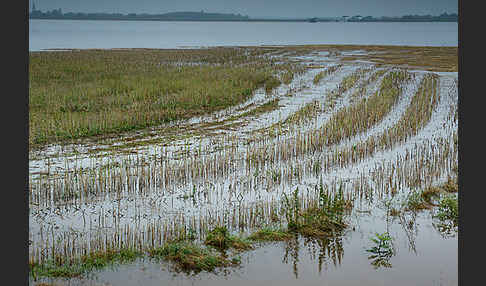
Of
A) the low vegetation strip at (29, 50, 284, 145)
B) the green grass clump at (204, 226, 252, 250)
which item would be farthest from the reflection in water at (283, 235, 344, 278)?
the low vegetation strip at (29, 50, 284, 145)

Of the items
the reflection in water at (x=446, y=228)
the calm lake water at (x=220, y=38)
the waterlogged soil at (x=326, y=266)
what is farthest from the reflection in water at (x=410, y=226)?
the calm lake water at (x=220, y=38)

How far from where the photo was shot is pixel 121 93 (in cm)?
1980

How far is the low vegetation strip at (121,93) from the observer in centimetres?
1441

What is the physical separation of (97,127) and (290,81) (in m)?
13.4

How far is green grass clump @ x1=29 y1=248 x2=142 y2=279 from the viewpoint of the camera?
653 cm

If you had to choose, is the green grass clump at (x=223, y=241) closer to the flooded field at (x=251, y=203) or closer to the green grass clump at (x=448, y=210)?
the flooded field at (x=251, y=203)

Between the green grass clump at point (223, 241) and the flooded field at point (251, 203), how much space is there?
0.02m

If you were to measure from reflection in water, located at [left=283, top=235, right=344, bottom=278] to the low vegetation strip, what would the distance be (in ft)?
24.7

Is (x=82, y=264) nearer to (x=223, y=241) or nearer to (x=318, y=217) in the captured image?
(x=223, y=241)

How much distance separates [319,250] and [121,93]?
13899mm

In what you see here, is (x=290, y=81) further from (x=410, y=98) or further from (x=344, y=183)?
(x=344, y=183)

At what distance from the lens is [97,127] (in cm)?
1398

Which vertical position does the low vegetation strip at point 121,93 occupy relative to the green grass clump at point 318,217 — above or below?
above

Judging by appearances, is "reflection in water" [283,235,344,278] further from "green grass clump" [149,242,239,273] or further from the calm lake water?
the calm lake water
